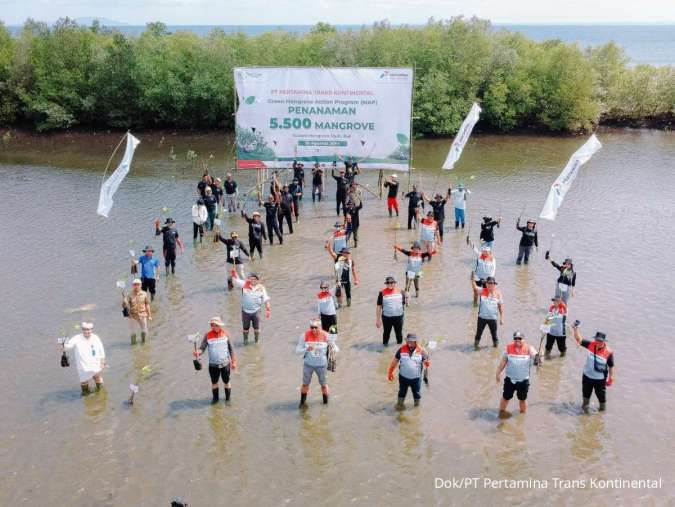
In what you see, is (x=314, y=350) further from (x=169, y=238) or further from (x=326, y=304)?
(x=169, y=238)

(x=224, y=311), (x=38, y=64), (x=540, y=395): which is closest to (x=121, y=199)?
(x=224, y=311)

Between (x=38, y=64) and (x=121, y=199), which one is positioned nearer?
(x=121, y=199)

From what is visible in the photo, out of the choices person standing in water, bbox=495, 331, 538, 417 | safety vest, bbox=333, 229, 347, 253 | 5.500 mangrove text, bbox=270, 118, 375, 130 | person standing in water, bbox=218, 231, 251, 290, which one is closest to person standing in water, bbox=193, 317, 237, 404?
person standing in water, bbox=495, 331, 538, 417

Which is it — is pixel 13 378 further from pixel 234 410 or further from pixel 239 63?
pixel 239 63

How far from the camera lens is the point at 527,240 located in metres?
17.4

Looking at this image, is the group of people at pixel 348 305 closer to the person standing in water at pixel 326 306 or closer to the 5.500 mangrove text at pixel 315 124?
the person standing in water at pixel 326 306

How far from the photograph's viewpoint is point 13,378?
12.2 m

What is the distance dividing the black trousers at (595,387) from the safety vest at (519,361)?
1.11 m

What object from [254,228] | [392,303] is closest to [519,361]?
[392,303]

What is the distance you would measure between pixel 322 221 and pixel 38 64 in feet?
93.4

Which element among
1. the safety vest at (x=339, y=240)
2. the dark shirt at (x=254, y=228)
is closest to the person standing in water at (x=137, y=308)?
the safety vest at (x=339, y=240)

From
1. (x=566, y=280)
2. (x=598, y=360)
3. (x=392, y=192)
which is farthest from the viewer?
(x=392, y=192)

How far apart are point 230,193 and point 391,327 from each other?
11.2 meters

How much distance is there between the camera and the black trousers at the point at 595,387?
35.3 ft
